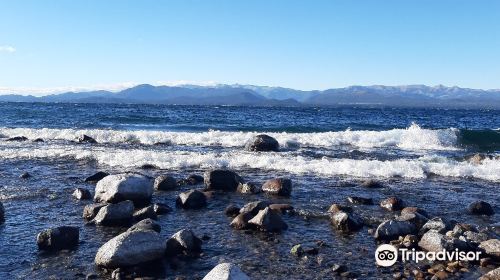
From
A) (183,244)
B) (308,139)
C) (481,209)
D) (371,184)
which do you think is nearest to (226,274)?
(183,244)

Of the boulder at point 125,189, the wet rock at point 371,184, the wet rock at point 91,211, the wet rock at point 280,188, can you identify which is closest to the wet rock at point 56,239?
the wet rock at point 91,211

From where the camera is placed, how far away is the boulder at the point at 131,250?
358 inches

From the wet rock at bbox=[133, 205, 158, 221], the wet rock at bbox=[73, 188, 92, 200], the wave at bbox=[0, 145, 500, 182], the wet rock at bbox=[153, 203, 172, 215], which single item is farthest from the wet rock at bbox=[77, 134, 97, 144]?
the wet rock at bbox=[133, 205, 158, 221]

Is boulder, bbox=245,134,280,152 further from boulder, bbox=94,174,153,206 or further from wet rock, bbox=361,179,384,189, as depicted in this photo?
boulder, bbox=94,174,153,206

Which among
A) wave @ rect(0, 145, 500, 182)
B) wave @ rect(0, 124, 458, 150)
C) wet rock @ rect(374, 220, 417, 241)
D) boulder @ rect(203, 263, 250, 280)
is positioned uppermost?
boulder @ rect(203, 263, 250, 280)

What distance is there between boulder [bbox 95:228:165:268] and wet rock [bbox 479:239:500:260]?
6946 mm

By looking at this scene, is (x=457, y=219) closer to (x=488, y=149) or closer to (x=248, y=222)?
(x=248, y=222)

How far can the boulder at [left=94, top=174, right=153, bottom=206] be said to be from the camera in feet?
46.2

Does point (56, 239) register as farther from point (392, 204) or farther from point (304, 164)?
point (304, 164)

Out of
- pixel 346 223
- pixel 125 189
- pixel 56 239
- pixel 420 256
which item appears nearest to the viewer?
pixel 420 256

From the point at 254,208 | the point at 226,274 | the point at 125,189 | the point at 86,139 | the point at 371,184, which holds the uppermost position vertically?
the point at 226,274

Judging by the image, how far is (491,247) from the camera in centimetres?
1002

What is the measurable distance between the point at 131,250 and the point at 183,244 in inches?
50.2

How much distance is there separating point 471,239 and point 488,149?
29.5 m
